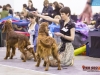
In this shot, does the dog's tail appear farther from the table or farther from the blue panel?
the table

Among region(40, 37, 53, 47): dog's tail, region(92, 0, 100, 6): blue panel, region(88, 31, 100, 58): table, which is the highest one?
region(92, 0, 100, 6): blue panel

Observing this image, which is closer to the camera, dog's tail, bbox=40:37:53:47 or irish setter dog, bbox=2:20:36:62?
dog's tail, bbox=40:37:53:47

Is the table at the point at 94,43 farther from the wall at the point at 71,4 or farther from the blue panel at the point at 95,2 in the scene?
the wall at the point at 71,4

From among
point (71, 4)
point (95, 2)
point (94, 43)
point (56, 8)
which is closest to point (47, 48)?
point (95, 2)

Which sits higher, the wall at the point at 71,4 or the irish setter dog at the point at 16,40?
the wall at the point at 71,4

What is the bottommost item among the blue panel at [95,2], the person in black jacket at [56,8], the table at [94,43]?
the table at [94,43]

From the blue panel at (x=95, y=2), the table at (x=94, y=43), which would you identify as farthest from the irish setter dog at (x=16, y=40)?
the blue panel at (x=95, y=2)

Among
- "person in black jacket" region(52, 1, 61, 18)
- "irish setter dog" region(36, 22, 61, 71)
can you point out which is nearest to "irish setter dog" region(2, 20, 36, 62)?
"irish setter dog" region(36, 22, 61, 71)

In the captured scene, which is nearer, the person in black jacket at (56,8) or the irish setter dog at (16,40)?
the irish setter dog at (16,40)

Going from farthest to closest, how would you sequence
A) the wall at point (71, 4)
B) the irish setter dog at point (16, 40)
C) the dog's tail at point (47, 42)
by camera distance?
the wall at point (71, 4) < the irish setter dog at point (16, 40) < the dog's tail at point (47, 42)

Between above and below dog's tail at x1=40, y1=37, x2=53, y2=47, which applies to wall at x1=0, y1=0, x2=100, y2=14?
above

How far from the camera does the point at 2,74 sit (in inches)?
175

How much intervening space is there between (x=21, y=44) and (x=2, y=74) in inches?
44.7

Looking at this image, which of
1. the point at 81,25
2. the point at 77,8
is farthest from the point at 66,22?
the point at 77,8
